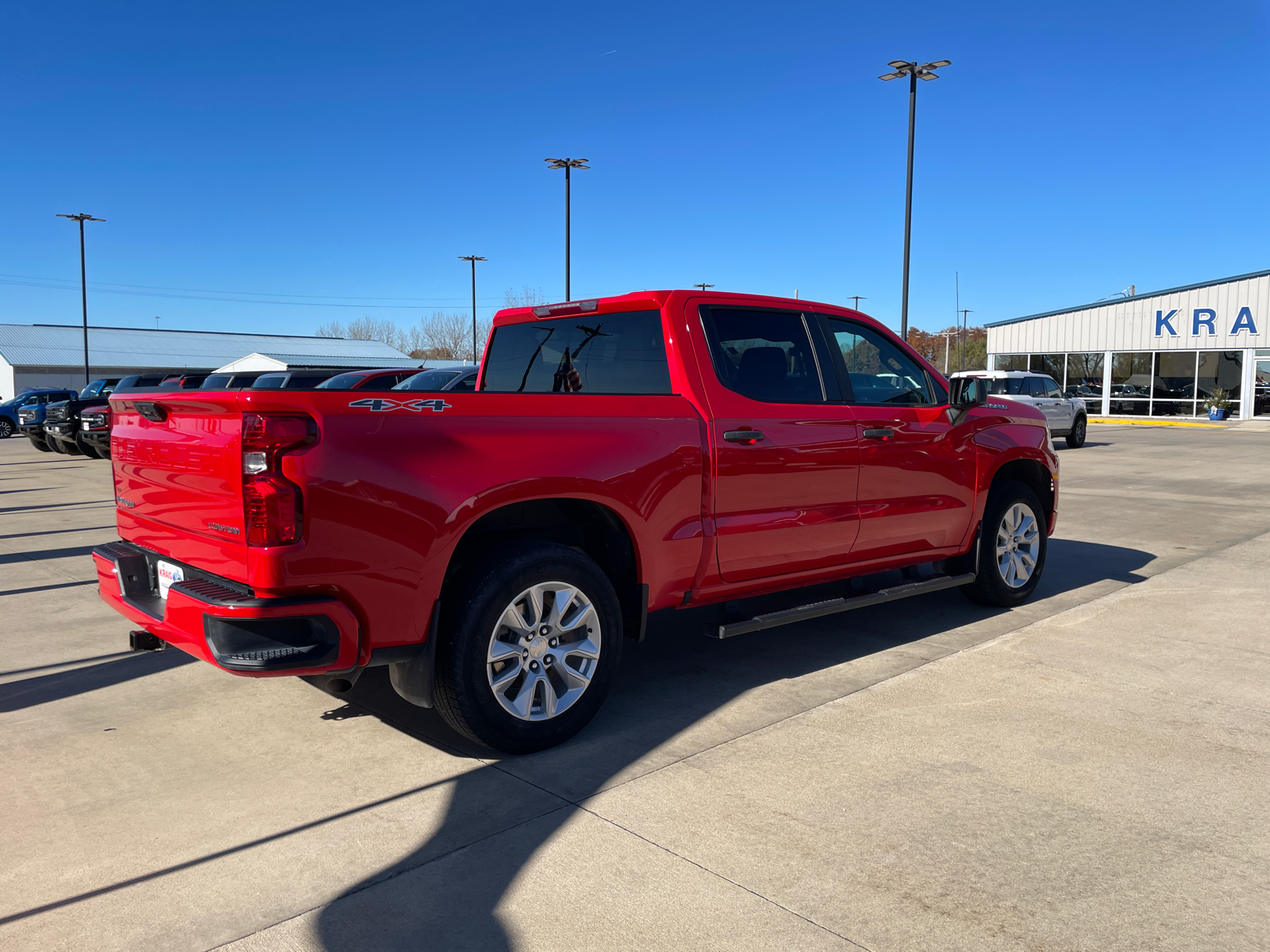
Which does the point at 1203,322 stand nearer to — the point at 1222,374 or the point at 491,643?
the point at 1222,374

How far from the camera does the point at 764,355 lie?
509 cm

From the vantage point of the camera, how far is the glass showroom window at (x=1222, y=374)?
118ft

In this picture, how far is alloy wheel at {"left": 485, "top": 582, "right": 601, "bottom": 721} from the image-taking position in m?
3.96

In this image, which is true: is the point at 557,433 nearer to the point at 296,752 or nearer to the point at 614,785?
the point at 614,785

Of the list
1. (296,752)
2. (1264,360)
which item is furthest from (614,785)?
(1264,360)

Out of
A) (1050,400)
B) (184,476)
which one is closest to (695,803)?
(184,476)

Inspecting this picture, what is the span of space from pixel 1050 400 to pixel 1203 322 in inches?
725

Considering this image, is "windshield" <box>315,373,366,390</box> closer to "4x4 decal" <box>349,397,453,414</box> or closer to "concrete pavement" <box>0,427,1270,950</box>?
"concrete pavement" <box>0,427,1270,950</box>

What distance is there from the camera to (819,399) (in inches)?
207

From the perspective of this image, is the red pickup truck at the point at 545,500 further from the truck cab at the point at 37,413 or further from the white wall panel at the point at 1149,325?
the white wall panel at the point at 1149,325

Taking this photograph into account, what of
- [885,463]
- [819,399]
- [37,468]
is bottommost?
[37,468]

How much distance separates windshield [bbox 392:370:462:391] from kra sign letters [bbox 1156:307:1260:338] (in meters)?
31.2

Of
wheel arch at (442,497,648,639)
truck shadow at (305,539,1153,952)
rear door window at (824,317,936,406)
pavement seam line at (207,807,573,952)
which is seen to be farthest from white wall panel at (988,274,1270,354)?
pavement seam line at (207,807,573,952)

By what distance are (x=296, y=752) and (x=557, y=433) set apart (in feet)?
5.72
